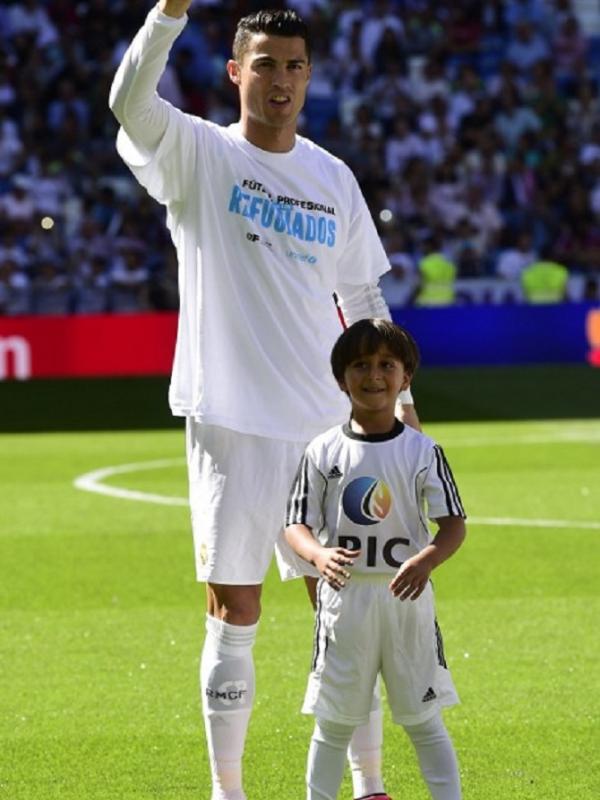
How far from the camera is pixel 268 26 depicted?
16.7ft

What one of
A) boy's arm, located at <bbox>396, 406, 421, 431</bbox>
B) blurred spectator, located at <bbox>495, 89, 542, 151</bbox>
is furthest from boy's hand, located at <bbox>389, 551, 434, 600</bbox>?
blurred spectator, located at <bbox>495, 89, 542, 151</bbox>

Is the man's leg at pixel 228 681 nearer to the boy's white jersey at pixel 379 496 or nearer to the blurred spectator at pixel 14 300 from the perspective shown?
the boy's white jersey at pixel 379 496

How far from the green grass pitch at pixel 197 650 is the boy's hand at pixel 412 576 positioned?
1210 mm

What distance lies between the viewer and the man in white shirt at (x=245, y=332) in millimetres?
5125

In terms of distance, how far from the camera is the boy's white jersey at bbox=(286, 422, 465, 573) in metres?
4.54

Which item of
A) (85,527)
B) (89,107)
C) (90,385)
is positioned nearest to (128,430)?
(90,385)

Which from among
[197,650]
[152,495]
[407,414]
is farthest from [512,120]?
[407,414]

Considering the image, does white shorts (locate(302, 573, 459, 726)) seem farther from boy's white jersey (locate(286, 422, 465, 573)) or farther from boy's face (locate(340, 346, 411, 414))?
boy's face (locate(340, 346, 411, 414))

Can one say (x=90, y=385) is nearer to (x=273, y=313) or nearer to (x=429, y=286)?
(x=429, y=286)

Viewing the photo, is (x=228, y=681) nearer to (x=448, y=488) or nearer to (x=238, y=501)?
(x=238, y=501)

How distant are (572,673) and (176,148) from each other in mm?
2973

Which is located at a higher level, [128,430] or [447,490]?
[447,490]

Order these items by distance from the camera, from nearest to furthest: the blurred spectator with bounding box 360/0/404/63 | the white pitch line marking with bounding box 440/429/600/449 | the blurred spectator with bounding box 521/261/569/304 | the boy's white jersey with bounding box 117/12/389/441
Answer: the boy's white jersey with bounding box 117/12/389/441
the white pitch line marking with bounding box 440/429/600/449
the blurred spectator with bounding box 521/261/569/304
the blurred spectator with bounding box 360/0/404/63

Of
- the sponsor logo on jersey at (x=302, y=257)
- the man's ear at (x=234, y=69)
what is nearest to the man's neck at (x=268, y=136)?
the man's ear at (x=234, y=69)
